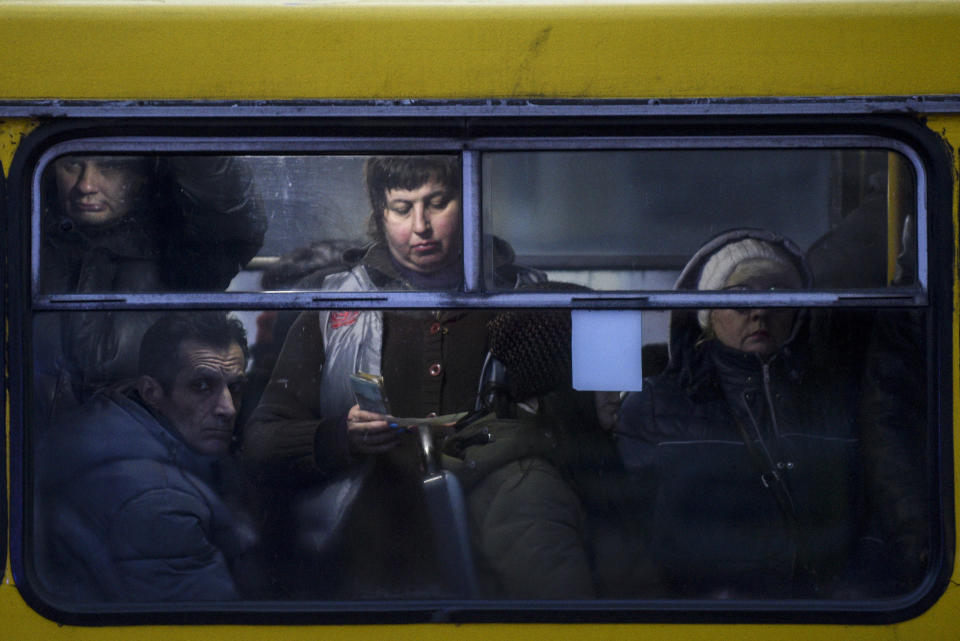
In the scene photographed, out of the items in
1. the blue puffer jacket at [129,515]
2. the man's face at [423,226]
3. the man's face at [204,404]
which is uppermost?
the man's face at [423,226]

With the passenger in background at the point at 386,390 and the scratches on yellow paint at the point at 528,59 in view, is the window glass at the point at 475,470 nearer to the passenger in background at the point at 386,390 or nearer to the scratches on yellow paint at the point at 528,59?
the passenger in background at the point at 386,390

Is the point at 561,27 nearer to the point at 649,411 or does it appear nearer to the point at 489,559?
the point at 649,411

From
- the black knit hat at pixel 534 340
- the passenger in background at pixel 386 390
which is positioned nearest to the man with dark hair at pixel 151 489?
the passenger in background at pixel 386 390

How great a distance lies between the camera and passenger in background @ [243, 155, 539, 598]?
82.0 inches

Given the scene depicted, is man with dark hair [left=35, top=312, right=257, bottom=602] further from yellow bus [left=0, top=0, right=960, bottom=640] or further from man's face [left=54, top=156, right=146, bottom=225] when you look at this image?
man's face [left=54, top=156, right=146, bottom=225]

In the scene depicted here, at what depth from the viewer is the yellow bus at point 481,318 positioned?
2.04 metres

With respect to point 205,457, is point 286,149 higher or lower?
higher

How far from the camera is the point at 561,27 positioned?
2.05m

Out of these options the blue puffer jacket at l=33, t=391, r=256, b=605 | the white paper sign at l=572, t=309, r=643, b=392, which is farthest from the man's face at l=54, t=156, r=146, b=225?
the white paper sign at l=572, t=309, r=643, b=392

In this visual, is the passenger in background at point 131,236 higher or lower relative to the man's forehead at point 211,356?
higher

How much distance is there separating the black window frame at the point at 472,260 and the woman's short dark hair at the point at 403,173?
24 mm

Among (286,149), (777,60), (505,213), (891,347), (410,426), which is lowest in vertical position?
(410,426)

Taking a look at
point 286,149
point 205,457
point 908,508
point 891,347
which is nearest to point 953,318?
point 891,347

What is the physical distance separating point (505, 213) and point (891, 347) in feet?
2.99
